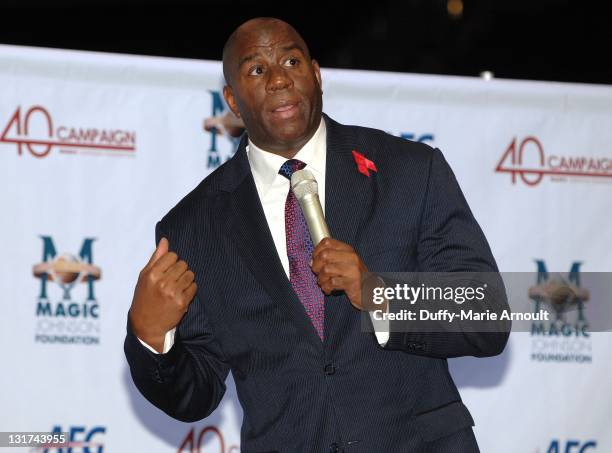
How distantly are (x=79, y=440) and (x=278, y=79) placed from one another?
7.49 feet

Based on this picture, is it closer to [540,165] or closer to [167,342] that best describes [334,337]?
[167,342]

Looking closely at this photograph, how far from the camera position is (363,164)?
3355 mm

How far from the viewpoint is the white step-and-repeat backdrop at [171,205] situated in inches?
187

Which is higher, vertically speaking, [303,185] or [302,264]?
[303,185]

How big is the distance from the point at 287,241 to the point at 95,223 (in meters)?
1.87

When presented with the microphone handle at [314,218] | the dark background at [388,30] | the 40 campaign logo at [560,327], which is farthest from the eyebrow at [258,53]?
the dark background at [388,30]

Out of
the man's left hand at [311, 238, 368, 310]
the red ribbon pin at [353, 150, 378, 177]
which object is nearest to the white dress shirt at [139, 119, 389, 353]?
the red ribbon pin at [353, 150, 378, 177]

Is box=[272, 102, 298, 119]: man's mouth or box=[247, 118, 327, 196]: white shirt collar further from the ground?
box=[272, 102, 298, 119]: man's mouth

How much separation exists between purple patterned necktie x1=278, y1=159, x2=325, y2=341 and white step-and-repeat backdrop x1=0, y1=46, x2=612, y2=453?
177 centimetres

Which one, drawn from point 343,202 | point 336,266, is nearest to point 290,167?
point 343,202

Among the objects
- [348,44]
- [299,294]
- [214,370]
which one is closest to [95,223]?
[214,370]

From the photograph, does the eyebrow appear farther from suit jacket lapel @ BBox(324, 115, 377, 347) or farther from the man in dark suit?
suit jacket lapel @ BBox(324, 115, 377, 347)

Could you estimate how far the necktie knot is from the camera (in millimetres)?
3342

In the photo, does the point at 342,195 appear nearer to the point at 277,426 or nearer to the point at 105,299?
the point at 277,426
